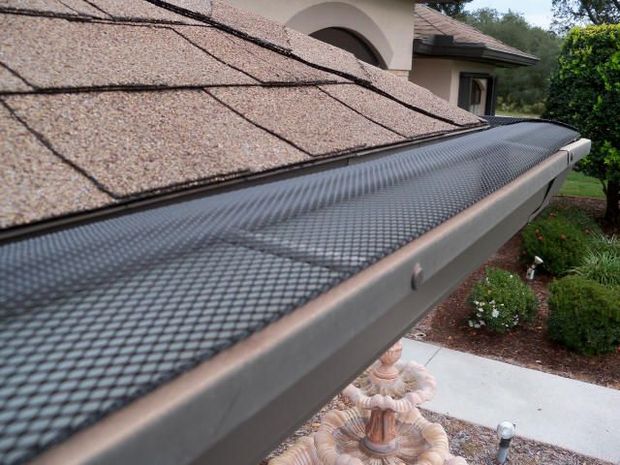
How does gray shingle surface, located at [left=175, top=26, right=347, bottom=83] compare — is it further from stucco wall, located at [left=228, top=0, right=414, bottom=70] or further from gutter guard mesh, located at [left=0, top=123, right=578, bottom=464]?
stucco wall, located at [left=228, top=0, right=414, bottom=70]

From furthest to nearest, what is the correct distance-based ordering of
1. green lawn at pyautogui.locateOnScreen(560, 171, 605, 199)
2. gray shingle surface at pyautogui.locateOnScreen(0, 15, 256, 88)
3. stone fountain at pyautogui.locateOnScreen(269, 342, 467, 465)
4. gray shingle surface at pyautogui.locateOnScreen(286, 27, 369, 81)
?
green lawn at pyautogui.locateOnScreen(560, 171, 605, 199) → stone fountain at pyautogui.locateOnScreen(269, 342, 467, 465) → gray shingle surface at pyautogui.locateOnScreen(286, 27, 369, 81) → gray shingle surface at pyautogui.locateOnScreen(0, 15, 256, 88)

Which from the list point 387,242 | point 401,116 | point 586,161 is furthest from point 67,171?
point 586,161

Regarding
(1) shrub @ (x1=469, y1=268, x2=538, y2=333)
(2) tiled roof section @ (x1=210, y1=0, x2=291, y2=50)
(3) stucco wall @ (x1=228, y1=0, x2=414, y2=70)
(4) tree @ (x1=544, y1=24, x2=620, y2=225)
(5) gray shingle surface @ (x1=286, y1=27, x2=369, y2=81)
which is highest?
(3) stucco wall @ (x1=228, y1=0, x2=414, y2=70)

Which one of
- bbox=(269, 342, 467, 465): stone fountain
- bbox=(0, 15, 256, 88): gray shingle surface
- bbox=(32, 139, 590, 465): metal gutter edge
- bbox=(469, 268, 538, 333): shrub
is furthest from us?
bbox=(469, 268, 538, 333): shrub

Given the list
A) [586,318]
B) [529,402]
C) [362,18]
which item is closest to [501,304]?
[586,318]

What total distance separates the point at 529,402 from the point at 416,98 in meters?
4.25

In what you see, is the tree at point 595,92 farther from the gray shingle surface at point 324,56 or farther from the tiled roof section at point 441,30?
the gray shingle surface at point 324,56

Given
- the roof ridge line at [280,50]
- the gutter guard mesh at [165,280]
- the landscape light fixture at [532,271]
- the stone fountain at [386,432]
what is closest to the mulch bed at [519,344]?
the landscape light fixture at [532,271]

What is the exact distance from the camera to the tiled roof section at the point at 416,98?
87.7 inches

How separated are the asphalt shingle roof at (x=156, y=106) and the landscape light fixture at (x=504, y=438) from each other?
3.06 metres

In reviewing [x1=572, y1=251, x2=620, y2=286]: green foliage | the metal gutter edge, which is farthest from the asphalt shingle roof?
[x1=572, y1=251, x2=620, y2=286]: green foliage

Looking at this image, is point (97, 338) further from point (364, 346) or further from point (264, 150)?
point (264, 150)

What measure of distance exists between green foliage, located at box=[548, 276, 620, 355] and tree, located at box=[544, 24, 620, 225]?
Answer: 4.29m

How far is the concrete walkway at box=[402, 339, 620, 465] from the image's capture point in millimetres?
4961
